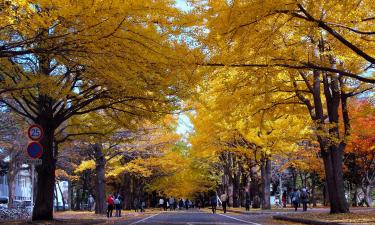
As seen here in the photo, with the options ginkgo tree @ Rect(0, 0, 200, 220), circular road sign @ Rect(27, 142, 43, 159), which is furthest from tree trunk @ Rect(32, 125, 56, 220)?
circular road sign @ Rect(27, 142, 43, 159)

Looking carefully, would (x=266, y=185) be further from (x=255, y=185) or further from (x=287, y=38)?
(x=287, y=38)

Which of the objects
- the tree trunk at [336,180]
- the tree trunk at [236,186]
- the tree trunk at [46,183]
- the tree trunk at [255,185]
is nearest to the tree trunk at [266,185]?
the tree trunk at [255,185]

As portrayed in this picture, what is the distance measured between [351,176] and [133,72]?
3152 cm

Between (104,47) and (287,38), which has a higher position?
(287,38)

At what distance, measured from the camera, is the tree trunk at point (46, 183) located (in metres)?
16.5

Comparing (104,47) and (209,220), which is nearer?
(104,47)

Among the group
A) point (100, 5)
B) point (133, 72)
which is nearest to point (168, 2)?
point (133, 72)

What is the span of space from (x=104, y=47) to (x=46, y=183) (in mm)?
8656

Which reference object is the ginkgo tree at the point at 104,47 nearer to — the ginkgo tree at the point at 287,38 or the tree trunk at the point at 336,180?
the ginkgo tree at the point at 287,38

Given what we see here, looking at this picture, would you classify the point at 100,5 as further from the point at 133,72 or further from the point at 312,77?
the point at 312,77

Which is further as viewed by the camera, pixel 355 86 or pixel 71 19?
pixel 355 86

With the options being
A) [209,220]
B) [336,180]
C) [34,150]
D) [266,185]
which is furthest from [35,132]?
[266,185]

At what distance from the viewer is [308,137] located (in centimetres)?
2019

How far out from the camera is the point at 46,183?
16.8 metres
